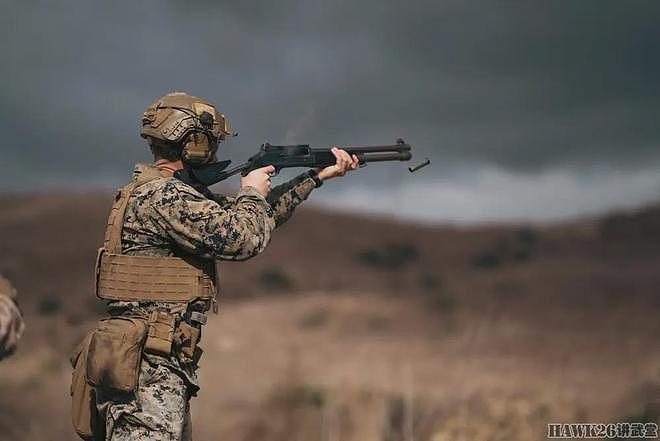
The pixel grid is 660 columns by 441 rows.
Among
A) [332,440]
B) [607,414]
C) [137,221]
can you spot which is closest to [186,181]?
[137,221]

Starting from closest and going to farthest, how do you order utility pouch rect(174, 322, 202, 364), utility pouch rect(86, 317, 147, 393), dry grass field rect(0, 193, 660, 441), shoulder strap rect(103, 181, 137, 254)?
utility pouch rect(86, 317, 147, 393) < utility pouch rect(174, 322, 202, 364) < shoulder strap rect(103, 181, 137, 254) < dry grass field rect(0, 193, 660, 441)

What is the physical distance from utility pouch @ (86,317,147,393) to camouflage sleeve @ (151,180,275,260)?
51 centimetres

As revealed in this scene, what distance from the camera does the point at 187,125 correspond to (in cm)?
537

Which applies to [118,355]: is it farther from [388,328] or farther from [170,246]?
[388,328]

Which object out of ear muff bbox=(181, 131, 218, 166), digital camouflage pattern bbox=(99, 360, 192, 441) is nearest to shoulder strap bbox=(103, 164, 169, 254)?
ear muff bbox=(181, 131, 218, 166)

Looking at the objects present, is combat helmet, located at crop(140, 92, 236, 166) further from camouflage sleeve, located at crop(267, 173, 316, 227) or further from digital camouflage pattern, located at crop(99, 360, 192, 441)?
digital camouflage pattern, located at crop(99, 360, 192, 441)

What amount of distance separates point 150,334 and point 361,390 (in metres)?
17.5

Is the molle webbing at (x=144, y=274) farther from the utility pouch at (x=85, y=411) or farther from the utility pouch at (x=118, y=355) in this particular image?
the utility pouch at (x=85, y=411)

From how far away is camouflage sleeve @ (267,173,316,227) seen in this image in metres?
6.22

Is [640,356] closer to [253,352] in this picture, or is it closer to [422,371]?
[422,371]

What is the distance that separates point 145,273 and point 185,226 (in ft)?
1.22

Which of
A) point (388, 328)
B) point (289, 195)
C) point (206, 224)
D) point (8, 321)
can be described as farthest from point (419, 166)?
point (388, 328)

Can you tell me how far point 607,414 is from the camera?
16266 mm

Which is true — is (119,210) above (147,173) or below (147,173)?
below
